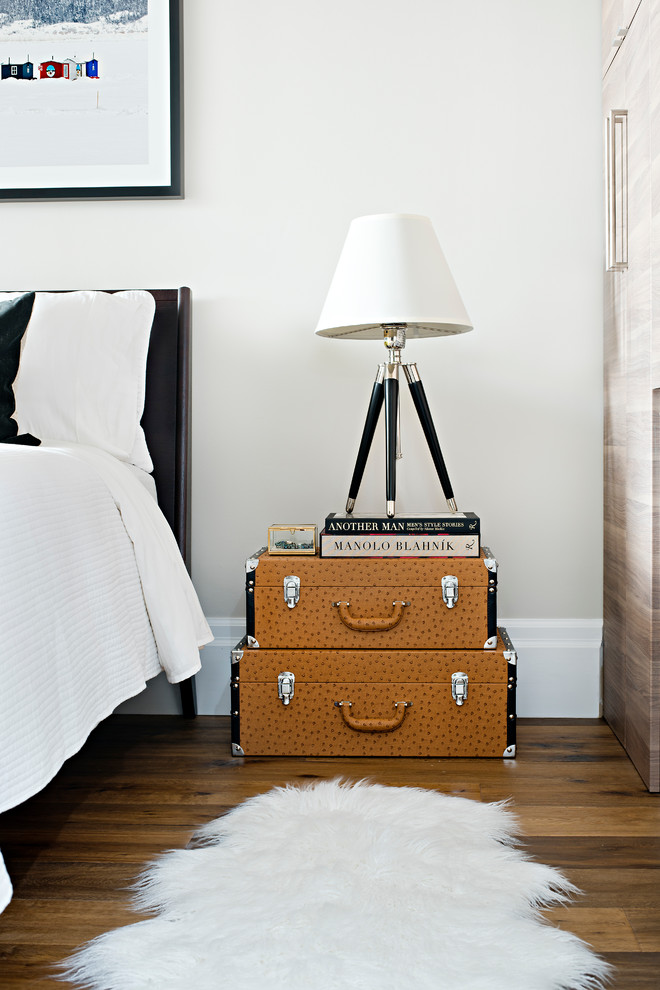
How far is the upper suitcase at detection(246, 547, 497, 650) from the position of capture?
197 cm

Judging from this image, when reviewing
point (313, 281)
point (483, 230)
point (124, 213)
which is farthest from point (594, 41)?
point (124, 213)

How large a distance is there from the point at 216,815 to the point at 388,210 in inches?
64.3

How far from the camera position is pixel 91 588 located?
157 cm

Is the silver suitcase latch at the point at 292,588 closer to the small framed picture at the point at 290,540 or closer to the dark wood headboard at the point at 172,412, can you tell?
the small framed picture at the point at 290,540

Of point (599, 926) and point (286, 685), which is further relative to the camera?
point (286, 685)

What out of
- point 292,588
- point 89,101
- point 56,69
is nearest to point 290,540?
point 292,588

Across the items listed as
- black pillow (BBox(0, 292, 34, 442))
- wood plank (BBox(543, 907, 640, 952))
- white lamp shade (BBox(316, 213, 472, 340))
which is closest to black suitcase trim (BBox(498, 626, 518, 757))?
wood plank (BBox(543, 907, 640, 952))

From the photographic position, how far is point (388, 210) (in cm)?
236

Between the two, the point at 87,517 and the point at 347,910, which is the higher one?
the point at 87,517

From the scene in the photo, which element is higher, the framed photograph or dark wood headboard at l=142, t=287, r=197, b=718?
the framed photograph

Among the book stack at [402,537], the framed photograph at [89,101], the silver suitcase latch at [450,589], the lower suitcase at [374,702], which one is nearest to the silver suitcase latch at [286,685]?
the lower suitcase at [374,702]

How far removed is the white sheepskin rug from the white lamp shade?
1051mm

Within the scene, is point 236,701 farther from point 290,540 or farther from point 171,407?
point 171,407

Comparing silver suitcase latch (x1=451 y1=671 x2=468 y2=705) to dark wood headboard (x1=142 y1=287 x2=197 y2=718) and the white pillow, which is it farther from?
the white pillow
